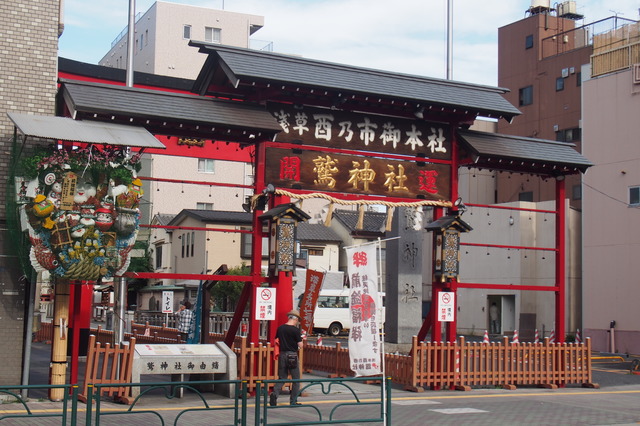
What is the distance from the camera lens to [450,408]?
16.2 metres

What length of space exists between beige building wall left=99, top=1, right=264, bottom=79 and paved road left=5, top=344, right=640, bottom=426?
4678cm

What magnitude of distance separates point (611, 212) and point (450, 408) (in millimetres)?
23256

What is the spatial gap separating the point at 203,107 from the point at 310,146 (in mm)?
2739

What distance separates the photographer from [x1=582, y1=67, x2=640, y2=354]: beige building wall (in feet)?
116

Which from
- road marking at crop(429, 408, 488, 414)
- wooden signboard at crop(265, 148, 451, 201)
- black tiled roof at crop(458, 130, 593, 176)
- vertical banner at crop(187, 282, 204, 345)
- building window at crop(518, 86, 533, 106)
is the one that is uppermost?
building window at crop(518, 86, 533, 106)

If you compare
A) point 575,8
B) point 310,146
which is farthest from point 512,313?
point 310,146

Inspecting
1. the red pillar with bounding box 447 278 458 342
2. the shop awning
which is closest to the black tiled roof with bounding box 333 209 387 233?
the red pillar with bounding box 447 278 458 342

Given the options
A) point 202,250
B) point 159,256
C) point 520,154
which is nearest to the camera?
point 520,154

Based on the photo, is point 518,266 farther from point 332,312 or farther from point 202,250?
point 202,250

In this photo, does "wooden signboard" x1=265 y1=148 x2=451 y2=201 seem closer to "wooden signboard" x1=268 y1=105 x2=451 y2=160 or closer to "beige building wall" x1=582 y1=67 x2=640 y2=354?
"wooden signboard" x1=268 y1=105 x2=451 y2=160

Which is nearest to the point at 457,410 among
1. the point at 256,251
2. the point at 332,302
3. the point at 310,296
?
the point at 256,251

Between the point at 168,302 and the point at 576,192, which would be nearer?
the point at 168,302

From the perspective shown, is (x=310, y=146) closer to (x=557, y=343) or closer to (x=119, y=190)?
(x=119, y=190)

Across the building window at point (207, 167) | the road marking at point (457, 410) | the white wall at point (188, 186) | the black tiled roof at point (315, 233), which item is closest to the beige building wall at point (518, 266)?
the black tiled roof at point (315, 233)
